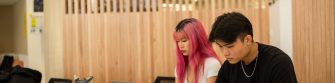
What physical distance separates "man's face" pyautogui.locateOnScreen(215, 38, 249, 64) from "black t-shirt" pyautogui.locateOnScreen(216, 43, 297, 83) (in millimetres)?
82

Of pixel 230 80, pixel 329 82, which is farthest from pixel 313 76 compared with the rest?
pixel 230 80

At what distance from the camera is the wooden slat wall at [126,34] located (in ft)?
10.7

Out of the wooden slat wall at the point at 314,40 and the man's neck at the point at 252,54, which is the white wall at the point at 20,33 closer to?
the wooden slat wall at the point at 314,40

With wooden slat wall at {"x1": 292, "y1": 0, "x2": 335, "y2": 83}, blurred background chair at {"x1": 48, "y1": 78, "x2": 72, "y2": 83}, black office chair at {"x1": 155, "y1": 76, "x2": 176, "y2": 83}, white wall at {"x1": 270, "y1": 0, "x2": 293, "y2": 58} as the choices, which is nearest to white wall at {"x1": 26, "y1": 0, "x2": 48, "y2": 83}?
blurred background chair at {"x1": 48, "y1": 78, "x2": 72, "y2": 83}

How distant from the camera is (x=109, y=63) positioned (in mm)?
3516

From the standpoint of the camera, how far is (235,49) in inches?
53.7

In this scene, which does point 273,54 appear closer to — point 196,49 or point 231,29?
point 231,29

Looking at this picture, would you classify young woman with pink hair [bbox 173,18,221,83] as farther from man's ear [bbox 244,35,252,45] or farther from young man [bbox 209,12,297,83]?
man's ear [bbox 244,35,252,45]

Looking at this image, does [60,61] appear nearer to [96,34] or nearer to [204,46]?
[96,34]

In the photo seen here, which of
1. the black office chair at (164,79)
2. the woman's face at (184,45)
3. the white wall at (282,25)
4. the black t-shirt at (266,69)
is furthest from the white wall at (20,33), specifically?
the black t-shirt at (266,69)

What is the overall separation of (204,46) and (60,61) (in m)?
2.17

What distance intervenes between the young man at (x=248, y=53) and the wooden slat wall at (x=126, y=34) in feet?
5.58

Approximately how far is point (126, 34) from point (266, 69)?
217cm

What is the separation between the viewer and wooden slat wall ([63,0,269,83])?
3.27 meters
